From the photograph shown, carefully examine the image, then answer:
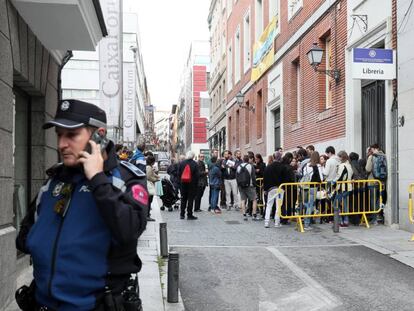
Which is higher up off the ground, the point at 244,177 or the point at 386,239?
the point at 244,177

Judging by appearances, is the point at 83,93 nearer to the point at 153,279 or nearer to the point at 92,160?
the point at 153,279

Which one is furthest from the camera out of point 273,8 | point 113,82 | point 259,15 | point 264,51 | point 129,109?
point 129,109

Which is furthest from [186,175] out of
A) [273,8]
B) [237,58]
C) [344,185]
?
[237,58]

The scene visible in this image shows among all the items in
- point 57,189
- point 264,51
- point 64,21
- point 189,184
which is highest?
point 264,51

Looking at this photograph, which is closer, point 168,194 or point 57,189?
point 57,189

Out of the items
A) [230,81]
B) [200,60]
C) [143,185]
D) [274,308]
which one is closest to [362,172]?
[274,308]

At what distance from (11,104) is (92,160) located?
3.64m

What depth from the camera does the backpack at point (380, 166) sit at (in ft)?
36.8

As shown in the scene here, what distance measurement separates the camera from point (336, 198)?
11484mm

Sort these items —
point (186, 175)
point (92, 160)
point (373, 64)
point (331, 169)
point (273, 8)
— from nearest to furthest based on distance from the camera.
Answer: point (92, 160), point (373, 64), point (331, 169), point (186, 175), point (273, 8)

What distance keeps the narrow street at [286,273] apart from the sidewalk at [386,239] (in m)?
0.19

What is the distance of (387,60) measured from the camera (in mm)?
10688

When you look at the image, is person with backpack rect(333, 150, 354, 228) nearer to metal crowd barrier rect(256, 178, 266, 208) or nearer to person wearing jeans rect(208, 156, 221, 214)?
metal crowd barrier rect(256, 178, 266, 208)

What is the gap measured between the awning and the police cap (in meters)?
3.53
